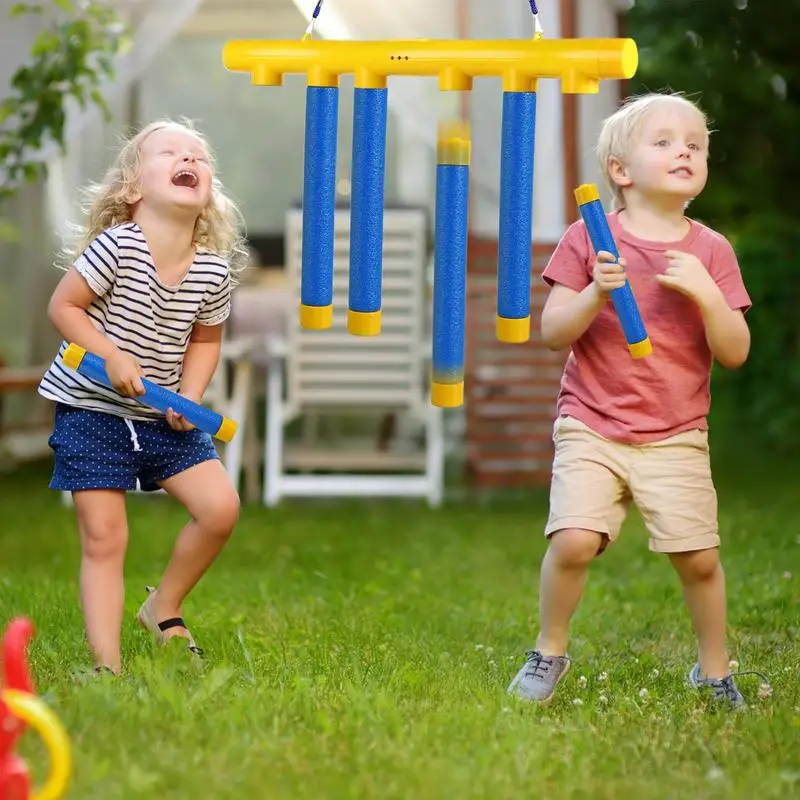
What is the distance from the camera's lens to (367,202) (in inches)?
111

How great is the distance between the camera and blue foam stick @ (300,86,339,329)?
283cm

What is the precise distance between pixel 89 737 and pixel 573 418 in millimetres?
1152

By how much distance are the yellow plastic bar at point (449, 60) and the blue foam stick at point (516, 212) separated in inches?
1.9

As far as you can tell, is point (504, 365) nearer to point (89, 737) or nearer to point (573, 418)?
point (573, 418)

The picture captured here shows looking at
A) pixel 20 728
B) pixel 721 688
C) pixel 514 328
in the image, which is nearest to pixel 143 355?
pixel 514 328

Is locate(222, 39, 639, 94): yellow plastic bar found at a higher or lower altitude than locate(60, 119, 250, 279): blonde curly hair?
higher

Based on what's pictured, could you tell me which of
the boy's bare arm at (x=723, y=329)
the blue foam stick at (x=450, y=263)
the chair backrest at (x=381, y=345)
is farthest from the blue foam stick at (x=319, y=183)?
the chair backrest at (x=381, y=345)

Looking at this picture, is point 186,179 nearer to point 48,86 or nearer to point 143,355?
point 143,355

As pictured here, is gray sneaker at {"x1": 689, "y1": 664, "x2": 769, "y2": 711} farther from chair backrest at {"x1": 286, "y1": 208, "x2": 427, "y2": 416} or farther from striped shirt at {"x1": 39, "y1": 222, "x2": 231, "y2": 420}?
chair backrest at {"x1": 286, "y1": 208, "x2": 427, "y2": 416}

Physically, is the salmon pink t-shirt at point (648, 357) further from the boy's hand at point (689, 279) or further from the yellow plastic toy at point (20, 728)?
the yellow plastic toy at point (20, 728)

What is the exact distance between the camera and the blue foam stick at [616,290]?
2.78 metres

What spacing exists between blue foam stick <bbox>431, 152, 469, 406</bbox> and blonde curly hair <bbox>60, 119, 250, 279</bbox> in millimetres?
572

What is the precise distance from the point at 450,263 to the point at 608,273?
30cm

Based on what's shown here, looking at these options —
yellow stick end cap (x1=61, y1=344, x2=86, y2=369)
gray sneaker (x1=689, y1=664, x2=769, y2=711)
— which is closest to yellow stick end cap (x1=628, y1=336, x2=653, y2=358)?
gray sneaker (x1=689, y1=664, x2=769, y2=711)
